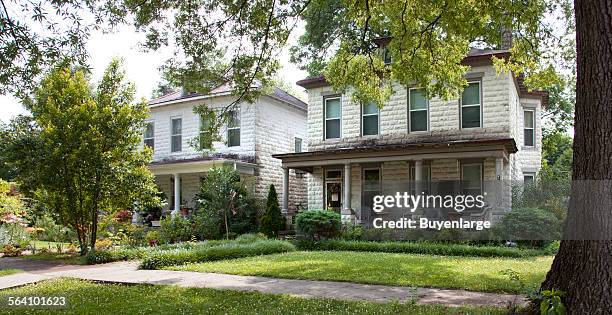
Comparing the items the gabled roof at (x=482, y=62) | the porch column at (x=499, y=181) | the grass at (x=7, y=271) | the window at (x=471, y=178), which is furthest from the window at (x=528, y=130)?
the grass at (x=7, y=271)

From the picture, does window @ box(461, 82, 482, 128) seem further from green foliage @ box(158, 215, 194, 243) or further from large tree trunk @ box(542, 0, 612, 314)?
large tree trunk @ box(542, 0, 612, 314)

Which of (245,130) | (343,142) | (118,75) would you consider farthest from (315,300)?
(245,130)

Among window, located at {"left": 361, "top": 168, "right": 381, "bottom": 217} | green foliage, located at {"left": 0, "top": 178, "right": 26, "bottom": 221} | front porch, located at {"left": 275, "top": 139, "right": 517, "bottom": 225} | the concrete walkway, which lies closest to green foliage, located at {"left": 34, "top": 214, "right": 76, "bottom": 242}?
green foliage, located at {"left": 0, "top": 178, "right": 26, "bottom": 221}

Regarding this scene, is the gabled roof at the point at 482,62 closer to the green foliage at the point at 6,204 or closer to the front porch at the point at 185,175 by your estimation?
the front porch at the point at 185,175

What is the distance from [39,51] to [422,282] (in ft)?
24.1

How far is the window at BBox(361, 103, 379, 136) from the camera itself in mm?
20062

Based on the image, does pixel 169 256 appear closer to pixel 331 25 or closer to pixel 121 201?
pixel 121 201

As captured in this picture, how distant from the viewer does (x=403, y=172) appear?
763 inches

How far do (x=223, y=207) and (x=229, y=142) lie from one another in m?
3.99

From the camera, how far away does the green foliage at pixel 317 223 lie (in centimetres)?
1669

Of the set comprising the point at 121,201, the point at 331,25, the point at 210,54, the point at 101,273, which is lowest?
the point at 101,273

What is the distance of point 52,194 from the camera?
566 inches

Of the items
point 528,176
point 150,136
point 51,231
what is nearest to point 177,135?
point 150,136

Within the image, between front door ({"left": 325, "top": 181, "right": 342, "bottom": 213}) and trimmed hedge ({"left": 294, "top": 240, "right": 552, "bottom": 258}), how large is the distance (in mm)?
4465
